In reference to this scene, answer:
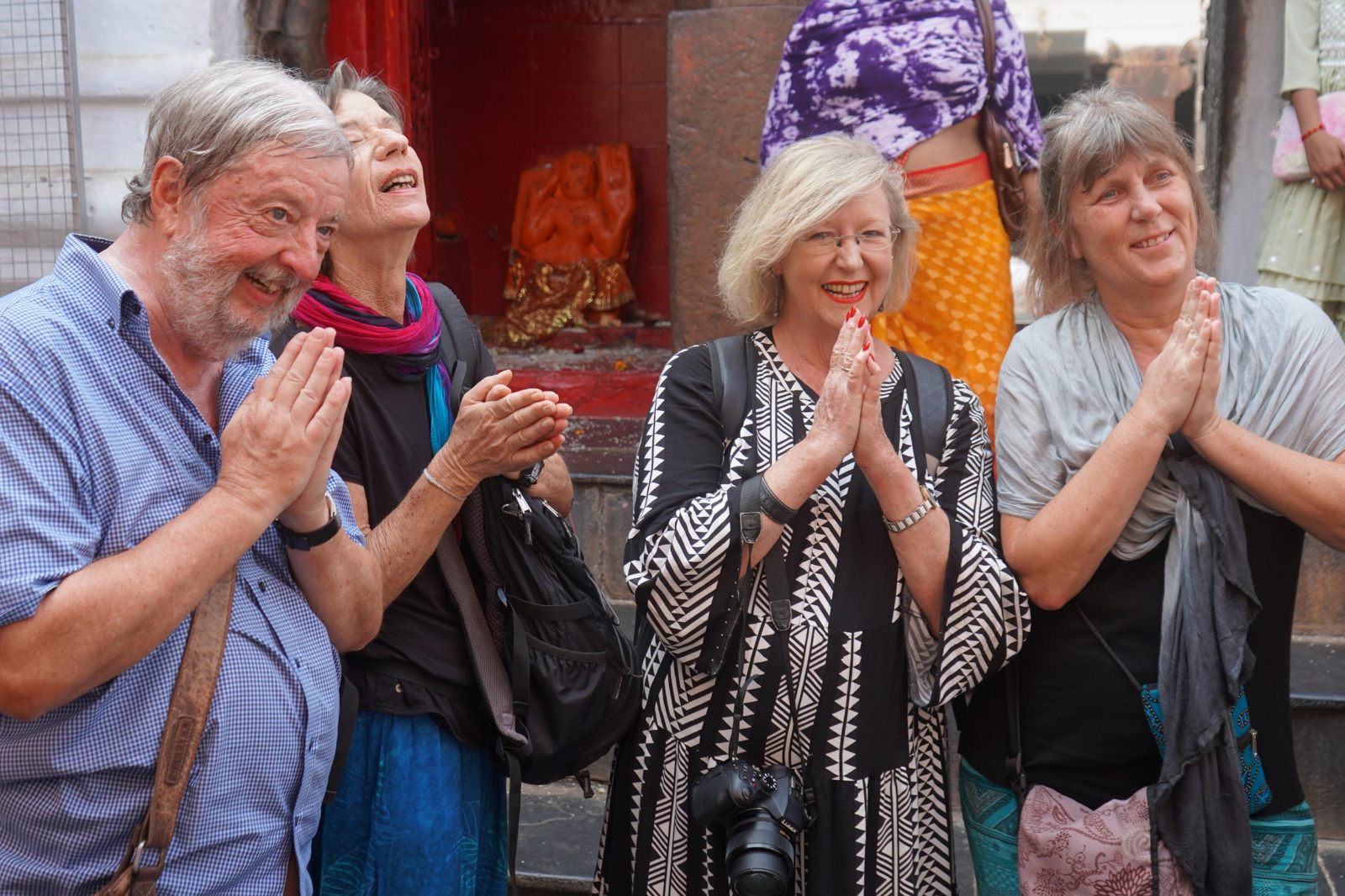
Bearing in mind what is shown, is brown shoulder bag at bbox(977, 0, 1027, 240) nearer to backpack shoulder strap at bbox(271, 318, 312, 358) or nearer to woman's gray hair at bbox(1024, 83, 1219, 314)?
woman's gray hair at bbox(1024, 83, 1219, 314)

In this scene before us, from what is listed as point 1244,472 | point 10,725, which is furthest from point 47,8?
point 1244,472

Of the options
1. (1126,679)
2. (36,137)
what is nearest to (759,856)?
(1126,679)

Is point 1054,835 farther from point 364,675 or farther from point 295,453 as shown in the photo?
point 295,453

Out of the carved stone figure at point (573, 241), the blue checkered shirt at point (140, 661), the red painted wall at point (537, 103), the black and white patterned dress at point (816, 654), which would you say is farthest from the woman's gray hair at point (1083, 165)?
the red painted wall at point (537, 103)

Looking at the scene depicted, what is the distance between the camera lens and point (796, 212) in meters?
2.29

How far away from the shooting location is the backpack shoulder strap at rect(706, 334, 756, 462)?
2260mm

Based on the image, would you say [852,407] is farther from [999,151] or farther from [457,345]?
[999,151]

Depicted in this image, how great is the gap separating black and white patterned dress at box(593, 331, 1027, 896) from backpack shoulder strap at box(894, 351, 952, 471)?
0.11 feet

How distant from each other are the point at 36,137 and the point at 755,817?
3408mm

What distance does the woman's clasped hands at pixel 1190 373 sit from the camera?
2.02m

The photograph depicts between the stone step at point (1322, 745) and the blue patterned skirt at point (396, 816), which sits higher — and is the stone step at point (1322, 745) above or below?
below

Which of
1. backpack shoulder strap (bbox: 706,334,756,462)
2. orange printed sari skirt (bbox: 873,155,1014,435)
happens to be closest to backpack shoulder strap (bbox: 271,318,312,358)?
backpack shoulder strap (bbox: 706,334,756,462)

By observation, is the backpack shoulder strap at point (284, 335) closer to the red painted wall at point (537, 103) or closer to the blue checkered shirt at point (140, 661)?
the blue checkered shirt at point (140, 661)

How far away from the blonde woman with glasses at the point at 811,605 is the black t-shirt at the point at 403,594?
13.5 inches
